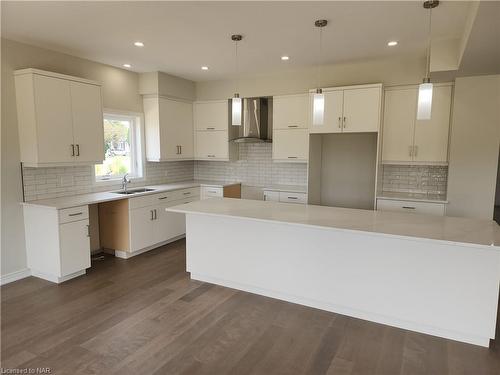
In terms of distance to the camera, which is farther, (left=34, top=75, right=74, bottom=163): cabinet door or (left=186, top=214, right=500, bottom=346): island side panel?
(left=34, top=75, right=74, bottom=163): cabinet door

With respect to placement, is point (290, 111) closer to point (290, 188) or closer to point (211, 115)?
point (290, 188)

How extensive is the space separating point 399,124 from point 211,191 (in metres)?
3.03

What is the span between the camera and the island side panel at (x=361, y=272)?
2471mm

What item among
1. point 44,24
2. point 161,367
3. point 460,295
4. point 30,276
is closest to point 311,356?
point 161,367

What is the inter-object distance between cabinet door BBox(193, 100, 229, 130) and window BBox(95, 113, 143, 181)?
3.58ft

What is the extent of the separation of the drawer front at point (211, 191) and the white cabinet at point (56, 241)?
2111 millimetres

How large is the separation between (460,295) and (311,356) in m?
1.23

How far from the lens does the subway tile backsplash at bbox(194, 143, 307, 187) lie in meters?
5.50

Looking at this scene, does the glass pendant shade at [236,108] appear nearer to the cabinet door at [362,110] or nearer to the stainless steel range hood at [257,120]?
the cabinet door at [362,110]

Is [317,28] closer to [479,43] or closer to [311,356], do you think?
[479,43]

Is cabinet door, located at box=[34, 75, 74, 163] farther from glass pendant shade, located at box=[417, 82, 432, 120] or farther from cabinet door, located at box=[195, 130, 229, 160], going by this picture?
glass pendant shade, located at box=[417, 82, 432, 120]

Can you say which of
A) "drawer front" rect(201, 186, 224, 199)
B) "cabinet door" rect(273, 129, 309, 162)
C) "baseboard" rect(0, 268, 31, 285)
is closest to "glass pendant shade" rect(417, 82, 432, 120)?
"cabinet door" rect(273, 129, 309, 162)

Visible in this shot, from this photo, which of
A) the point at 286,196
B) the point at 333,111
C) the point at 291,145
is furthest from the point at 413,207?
the point at 291,145

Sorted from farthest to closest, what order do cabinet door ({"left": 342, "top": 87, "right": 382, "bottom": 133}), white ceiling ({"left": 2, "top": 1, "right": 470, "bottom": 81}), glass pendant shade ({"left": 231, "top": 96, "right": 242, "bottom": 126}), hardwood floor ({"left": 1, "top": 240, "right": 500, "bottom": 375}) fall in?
1. cabinet door ({"left": 342, "top": 87, "right": 382, "bottom": 133})
2. glass pendant shade ({"left": 231, "top": 96, "right": 242, "bottom": 126})
3. white ceiling ({"left": 2, "top": 1, "right": 470, "bottom": 81})
4. hardwood floor ({"left": 1, "top": 240, "right": 500, "bottom": 375})
